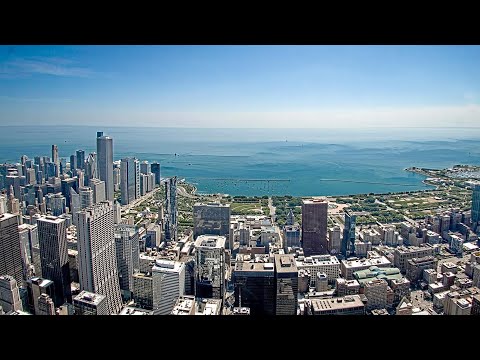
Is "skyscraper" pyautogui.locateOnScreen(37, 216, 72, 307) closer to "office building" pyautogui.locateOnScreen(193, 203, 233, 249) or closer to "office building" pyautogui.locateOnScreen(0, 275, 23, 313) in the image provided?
"office building" pyautogui.locateOnScreen(0, 275, 23, 313)

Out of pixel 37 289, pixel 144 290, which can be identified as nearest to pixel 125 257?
pixel 144 290

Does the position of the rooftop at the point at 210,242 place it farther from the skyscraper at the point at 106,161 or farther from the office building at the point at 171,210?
the skyscraper at the point at 106,161

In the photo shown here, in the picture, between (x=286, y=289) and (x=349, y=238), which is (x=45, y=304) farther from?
(x=349, y=238)

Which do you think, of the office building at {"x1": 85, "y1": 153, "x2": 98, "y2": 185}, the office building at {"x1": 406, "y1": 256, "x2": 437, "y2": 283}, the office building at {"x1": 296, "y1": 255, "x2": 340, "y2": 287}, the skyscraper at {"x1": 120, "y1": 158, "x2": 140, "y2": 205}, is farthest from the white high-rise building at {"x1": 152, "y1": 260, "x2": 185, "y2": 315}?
the office building at {"x1": 85, "y1": 153, "x2": 98, "y2": 185}
